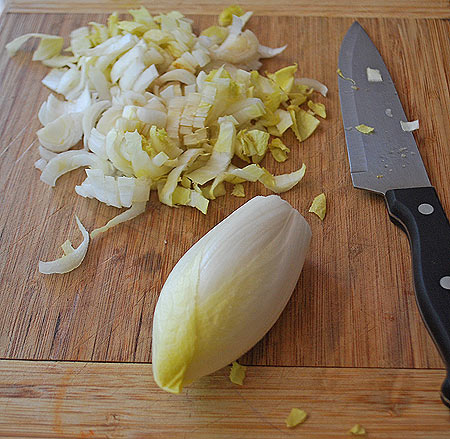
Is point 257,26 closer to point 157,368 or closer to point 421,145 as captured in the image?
point 421,145

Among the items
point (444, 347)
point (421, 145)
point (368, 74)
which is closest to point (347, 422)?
point (444, 347)

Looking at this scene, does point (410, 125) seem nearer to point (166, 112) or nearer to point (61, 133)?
point (166, 112)

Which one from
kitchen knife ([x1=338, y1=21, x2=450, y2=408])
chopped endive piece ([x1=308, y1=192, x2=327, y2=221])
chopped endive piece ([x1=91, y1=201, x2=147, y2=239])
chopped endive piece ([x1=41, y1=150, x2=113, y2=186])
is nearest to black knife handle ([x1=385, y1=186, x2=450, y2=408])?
kitchen knife ([x1=338, y1=21, x2=450, y2=408])

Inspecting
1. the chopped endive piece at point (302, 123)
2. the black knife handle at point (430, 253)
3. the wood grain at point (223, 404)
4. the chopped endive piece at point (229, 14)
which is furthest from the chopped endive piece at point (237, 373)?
the chopped endive piece at point (229, 14)

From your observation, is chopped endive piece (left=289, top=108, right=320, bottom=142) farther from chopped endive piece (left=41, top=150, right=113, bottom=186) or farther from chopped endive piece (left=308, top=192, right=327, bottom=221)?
chopped endive piece (left=41, top=150, right=113, bottom=186)

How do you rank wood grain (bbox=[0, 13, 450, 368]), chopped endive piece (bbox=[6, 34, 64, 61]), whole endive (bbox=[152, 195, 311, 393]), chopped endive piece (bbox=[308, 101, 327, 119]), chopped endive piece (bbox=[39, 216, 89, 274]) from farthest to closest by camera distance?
chopped endive piece (bbox=[6, 34, 64, 61]) → chopped endive piece (bbox=[308, 101, 327, 119]) → chopped endive piece (bbox=[39, 216, 89, 274]) → wood grain (bbox=[0, 13, 450, 368]) → whole endive (bbox=[152, 195, 311, 393])

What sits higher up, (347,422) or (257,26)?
(257,26)

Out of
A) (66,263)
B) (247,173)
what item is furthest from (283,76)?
(66,263)

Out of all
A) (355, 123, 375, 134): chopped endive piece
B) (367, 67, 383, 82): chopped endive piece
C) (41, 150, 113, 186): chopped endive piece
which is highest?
(367, 67, 383, 82): chopped endive piece
